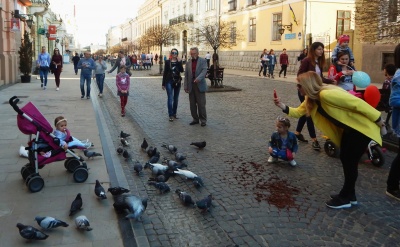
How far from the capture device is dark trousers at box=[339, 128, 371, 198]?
4.59 metres

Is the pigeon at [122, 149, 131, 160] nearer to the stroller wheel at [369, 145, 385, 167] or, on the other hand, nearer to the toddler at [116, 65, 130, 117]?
the stroller wheel at [369, 145, 385, 167]

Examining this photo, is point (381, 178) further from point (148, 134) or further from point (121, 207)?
point (148, 134)

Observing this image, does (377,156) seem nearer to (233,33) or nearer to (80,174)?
(80,174)

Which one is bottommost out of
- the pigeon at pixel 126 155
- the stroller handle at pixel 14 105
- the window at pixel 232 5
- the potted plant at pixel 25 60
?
the pigeon at pixel 126 155

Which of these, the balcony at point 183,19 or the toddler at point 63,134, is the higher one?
the balcony at point 183,19

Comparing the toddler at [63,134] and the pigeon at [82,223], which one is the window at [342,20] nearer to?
the toddler at [63,134]

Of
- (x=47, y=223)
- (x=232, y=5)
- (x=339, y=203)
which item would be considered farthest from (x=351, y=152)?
(x=232, y=5)

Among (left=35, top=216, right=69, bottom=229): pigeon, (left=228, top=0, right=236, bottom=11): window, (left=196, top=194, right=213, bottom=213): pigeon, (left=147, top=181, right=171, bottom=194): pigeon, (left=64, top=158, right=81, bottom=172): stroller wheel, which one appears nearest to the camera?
(left=35, top=216, right=69, bottom=229): pigeon

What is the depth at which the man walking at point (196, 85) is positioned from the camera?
9750mm

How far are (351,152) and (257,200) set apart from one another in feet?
4.06

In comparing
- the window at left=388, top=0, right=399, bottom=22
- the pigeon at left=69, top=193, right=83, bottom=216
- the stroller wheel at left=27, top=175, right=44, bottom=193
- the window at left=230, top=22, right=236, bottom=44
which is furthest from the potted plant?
the window at left=230, top=22, right=236, bottom=44

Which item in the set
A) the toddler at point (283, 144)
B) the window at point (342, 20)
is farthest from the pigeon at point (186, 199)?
the window at point (342, 20)

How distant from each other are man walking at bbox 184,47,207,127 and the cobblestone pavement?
869mm

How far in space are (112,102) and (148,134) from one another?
6.02 m
